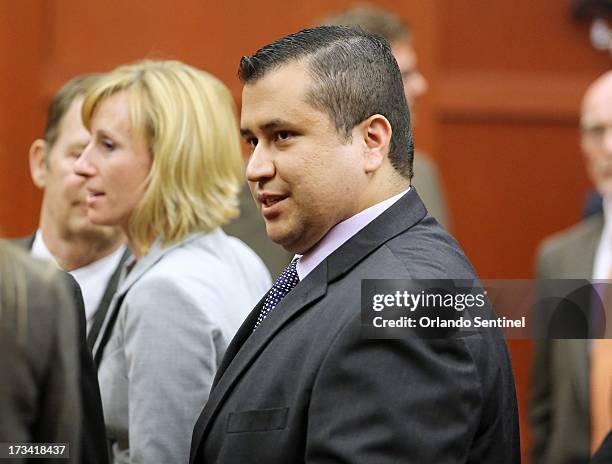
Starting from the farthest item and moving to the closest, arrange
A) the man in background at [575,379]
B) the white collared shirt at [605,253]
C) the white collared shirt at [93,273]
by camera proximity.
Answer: the white collared shirt at [605,253] < the white collared shirt at [93,273] < the man in background at [575,379]

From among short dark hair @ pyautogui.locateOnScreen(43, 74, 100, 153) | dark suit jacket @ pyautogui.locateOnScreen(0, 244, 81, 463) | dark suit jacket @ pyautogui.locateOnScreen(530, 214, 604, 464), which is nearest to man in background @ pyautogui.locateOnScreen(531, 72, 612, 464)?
dark suit jacket @ pyautogui.locateOnScreen(530, 214, 604, 464)

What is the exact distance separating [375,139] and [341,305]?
1.22 ft

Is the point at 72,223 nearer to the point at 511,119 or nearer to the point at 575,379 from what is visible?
the point at 575,379

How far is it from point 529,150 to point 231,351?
3349 mm

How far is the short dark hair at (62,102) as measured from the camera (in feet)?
12.7

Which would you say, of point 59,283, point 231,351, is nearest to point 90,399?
point 231,351

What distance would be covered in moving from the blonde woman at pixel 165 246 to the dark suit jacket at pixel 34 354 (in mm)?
761

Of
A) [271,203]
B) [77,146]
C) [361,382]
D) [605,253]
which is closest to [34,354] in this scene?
[361,382]

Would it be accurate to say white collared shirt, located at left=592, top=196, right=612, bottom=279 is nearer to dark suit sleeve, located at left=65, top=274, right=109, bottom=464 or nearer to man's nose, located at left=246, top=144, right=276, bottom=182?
man's nose, located at left=246, top=144, right=276, bottom=182

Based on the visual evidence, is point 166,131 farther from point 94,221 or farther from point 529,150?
point 529,150

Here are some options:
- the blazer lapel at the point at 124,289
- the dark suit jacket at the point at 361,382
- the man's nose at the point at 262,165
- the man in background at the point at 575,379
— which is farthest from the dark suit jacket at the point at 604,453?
the blazer lapel at the point at 124,289

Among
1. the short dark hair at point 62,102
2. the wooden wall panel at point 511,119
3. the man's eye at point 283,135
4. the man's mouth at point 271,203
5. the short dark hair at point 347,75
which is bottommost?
the man's mouth at point 271,203

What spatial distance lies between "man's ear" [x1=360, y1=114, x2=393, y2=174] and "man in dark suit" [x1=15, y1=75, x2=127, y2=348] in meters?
1.34

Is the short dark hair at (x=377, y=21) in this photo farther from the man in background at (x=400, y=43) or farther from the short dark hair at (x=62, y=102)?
the short dark hair at (x=62, y=102)
